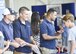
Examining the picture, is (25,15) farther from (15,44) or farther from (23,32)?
(15,44)

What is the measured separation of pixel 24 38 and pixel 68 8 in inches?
184

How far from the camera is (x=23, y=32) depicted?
162 inches

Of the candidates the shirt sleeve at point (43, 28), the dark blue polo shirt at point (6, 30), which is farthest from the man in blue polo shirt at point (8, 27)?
the shirt sleeve at point (43, 28)

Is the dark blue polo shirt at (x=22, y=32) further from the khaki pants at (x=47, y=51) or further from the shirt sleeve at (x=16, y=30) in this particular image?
the khaki pants at (x=47, y=51)

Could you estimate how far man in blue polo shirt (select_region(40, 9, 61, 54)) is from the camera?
4.55 metres

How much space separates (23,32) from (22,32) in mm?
16

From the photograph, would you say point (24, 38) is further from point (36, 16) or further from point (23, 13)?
point (36, 16)

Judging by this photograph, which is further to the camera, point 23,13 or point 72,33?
point 23,13

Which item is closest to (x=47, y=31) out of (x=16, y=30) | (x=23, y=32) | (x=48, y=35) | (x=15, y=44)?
(x=48, y=35)

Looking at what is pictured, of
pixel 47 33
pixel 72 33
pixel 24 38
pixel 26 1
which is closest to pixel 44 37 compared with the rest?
pixel 47 33

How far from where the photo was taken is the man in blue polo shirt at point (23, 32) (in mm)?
4086

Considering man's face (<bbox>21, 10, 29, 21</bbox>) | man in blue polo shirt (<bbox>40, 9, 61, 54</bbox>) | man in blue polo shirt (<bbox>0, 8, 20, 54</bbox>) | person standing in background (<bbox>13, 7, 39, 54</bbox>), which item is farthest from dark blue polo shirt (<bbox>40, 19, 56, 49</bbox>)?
man in blue polo shirt (<bbox>0, 8, 20, 54</bbox>)

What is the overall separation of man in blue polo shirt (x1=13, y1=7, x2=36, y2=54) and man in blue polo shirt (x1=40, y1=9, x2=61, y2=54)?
0.43 m

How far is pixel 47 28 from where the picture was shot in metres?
4.57
